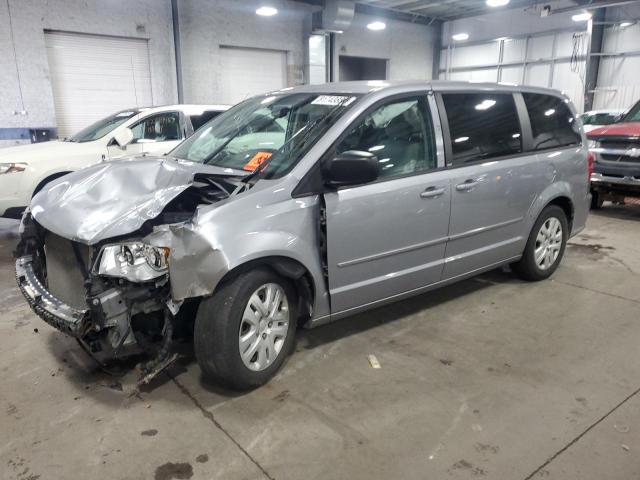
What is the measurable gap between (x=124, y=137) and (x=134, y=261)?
4303mm

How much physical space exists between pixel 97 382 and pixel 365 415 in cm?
158

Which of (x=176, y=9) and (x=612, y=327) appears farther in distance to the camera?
(x=176, y=9)

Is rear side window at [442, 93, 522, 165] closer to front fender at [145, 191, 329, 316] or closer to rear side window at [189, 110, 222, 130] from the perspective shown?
front fender at [145, 191, 329, 316]

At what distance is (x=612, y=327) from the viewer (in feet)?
12.2

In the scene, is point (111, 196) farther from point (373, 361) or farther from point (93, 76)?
point (93, 76)

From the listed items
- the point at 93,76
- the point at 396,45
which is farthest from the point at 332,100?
the point at 396,45

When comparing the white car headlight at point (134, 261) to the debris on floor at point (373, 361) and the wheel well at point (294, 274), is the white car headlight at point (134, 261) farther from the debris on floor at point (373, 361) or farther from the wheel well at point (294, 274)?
the debris on floor at point (373, 361)

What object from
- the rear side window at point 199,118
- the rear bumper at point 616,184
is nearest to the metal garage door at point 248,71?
the rear side window at point 199,118

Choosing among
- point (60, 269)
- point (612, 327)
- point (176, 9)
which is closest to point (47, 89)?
point (176, 9)

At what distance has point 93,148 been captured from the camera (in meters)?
6.51

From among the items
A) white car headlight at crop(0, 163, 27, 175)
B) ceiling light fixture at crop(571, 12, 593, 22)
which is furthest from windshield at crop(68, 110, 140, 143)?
ceiling light fixture at crop(571, 12, 593, 22)

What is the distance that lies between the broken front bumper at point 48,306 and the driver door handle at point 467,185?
2.44m

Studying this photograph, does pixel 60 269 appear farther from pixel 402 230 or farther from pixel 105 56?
pixel 105 56

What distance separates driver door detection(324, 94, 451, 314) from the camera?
299 centimetres
